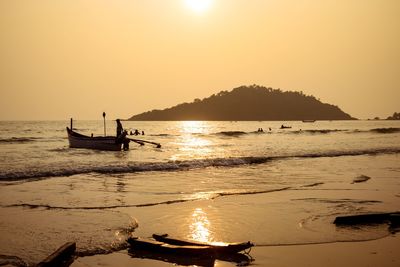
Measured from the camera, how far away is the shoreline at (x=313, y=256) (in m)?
8.67

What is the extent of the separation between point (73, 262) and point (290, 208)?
832 centimetres

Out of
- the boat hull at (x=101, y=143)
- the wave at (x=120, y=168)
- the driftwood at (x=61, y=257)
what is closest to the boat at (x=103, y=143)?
the boat hull at (x=101, y=143)

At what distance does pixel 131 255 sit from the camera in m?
9.32

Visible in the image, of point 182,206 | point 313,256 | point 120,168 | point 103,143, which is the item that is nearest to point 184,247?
point 313,256

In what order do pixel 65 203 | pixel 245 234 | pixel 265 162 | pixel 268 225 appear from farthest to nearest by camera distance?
pixel 265 162
pixel 65 203
pixel 268 225
pixel 245 234

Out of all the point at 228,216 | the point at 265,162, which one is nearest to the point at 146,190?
the point at 228,216

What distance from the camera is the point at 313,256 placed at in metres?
9.18

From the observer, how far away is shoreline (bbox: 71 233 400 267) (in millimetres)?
8672

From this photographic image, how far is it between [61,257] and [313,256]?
5173 mm

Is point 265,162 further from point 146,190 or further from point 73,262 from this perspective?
point 73,262

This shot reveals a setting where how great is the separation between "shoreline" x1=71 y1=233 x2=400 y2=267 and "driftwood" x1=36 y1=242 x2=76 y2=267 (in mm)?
199

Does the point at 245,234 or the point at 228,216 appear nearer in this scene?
the point at 245,234

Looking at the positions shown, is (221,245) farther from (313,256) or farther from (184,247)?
(313,256)

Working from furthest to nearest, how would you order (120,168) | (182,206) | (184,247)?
(120,168), (182,206), (184,247)
